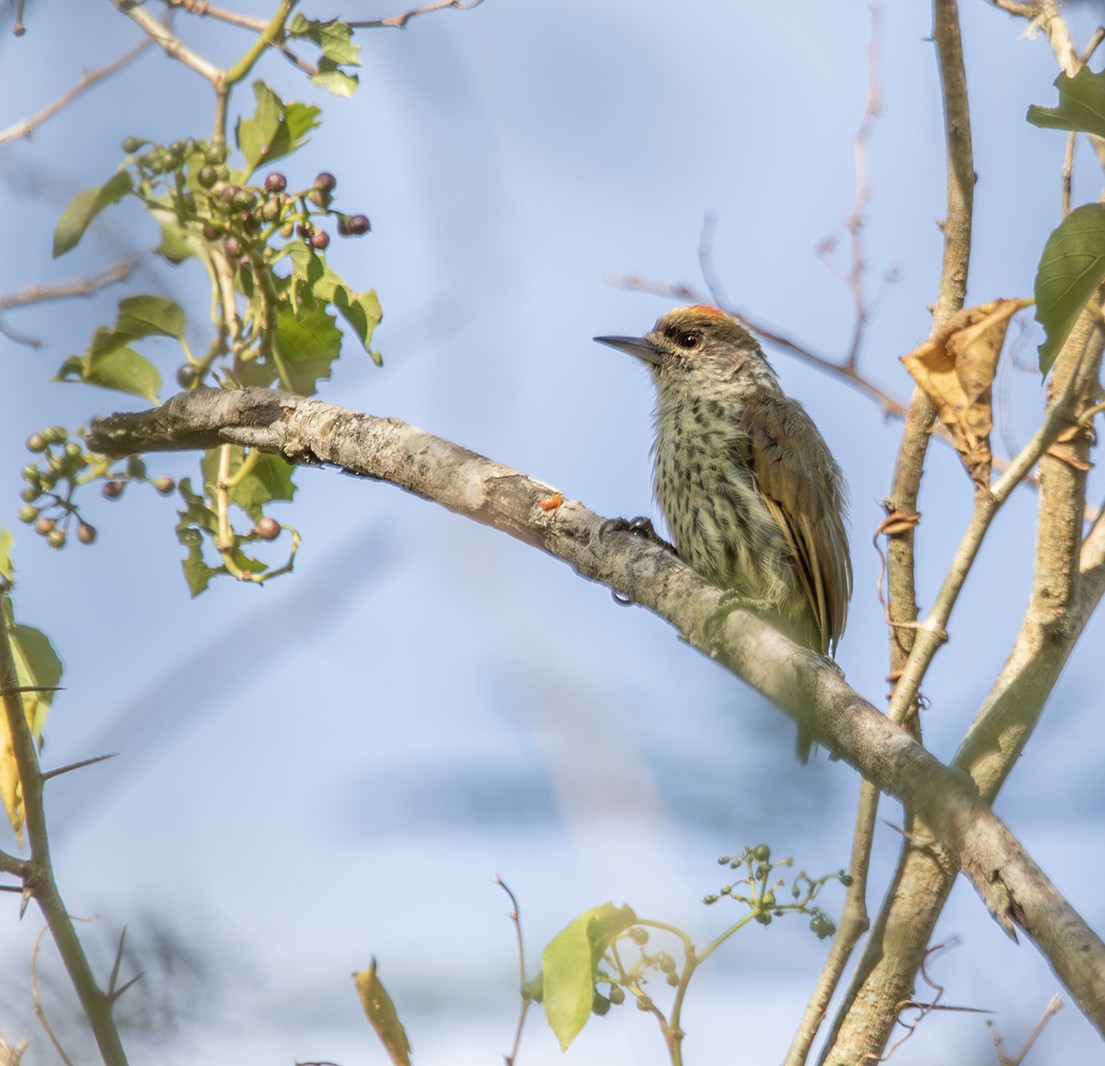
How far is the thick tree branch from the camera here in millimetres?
1892

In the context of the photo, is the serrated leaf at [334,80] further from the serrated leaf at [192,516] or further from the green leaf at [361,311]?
the serrated leaf at [192,516]

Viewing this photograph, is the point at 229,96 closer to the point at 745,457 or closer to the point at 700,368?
the point at 745,457

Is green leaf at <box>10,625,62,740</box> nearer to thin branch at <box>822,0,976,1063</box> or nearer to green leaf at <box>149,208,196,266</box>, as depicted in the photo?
green leaf at <box>149,208,196,266</box>

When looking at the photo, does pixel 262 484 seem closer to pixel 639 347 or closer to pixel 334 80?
pixel 334 80

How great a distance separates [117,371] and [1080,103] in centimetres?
246

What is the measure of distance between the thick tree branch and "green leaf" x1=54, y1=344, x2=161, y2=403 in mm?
73

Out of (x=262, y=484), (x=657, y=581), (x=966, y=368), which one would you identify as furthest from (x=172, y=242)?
(x=966, y=368)

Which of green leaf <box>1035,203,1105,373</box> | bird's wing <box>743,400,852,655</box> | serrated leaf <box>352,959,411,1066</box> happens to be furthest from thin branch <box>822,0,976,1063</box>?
serrated leaf <box>352,959,411,1066</box>

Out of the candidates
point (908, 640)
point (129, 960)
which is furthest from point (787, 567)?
point (129, 960)

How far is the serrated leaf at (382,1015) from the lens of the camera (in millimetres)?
1916

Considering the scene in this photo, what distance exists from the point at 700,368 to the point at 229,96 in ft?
8.87

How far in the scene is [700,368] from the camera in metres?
5.53

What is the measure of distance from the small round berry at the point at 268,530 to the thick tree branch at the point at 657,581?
191 mm

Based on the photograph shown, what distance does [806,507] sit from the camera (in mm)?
4770
